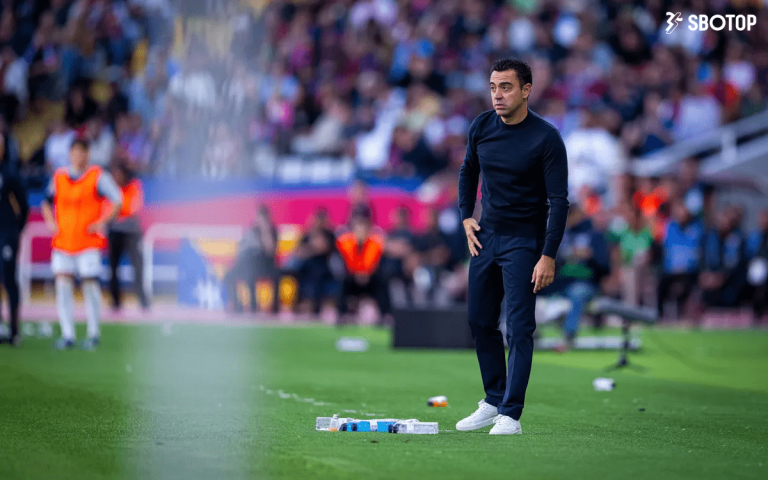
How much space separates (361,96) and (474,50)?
297 cm

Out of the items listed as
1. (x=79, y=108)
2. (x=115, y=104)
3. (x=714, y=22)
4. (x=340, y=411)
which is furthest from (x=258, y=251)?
(x=714, y=22)

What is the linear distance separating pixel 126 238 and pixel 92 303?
6.01 metres

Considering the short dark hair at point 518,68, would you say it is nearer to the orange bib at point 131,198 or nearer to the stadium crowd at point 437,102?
the stadium crowd at point 437,102

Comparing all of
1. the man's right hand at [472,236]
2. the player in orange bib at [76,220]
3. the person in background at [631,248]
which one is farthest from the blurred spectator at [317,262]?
the man's right hand at [472,236]

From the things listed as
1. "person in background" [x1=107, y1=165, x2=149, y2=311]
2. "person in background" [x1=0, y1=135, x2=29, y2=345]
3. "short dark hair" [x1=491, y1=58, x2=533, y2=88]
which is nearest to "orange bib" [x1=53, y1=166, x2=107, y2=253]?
"person in background" [x1=0, y1=135, x2=29, y2=345]

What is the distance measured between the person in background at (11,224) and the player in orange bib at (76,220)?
0.38m

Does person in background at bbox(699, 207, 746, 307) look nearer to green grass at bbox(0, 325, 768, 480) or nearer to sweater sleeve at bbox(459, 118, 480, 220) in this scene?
green grass at bbox(0, 325, 768, 480)

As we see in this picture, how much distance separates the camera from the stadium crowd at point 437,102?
20703 mm

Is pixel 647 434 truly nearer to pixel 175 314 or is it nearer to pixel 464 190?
pixel 464 190

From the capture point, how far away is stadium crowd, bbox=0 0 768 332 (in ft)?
67.9

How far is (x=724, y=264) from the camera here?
22.1 m

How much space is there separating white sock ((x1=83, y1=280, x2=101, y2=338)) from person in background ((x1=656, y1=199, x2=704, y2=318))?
35.3ft

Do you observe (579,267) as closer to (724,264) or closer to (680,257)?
(680,257)

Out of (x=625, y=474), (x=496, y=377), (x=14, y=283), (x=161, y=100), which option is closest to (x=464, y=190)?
(x=496, y=377)
